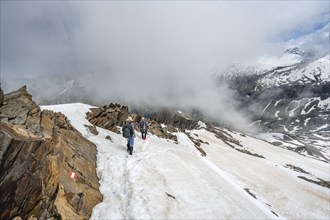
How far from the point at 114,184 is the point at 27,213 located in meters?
5.79

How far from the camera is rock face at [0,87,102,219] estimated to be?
34.8ft

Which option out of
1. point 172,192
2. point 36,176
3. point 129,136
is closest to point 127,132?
point 129,136

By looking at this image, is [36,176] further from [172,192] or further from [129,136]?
[129,136]

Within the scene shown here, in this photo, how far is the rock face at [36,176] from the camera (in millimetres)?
10617

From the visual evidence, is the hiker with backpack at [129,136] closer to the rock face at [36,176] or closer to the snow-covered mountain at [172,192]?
the snow-covered mountain at [172,192]

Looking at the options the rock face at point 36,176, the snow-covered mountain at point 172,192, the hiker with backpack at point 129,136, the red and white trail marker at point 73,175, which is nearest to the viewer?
the rock face at point 36,176

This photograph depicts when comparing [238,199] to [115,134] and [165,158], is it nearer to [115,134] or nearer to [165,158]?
[165,158]

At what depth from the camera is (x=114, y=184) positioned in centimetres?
1577

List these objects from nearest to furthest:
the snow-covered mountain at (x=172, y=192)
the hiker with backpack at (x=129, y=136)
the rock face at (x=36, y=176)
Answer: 1. the rock face at (x=36, y=176)
2. the snow-covered mountain at (x=172, y=192)
3. the hiker with backpack at (x=129, y=136)

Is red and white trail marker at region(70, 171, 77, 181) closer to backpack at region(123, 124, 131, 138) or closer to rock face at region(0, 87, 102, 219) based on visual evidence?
rock face at region(0, 87, 102, 219)

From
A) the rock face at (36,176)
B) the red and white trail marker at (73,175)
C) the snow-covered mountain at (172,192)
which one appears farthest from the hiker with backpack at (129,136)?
the red and white trail marker at (73,175)

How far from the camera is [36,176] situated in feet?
36.9

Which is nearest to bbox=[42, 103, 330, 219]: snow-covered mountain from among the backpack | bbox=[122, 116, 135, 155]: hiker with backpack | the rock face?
bbox=[122, 116, 135, 155]: hiker with backpack

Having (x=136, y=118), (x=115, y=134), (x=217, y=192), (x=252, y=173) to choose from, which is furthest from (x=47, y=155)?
(x=136, y=118)
